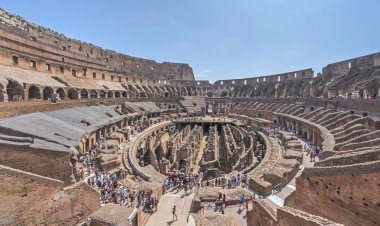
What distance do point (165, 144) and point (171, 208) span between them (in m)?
14.8

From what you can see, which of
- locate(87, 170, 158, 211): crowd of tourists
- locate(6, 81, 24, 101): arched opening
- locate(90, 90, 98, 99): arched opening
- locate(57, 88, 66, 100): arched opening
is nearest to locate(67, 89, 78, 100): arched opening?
locate(57, 88, 66, 100): arched opening

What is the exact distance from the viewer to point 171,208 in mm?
10992

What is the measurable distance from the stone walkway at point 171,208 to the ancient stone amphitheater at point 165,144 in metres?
0.05

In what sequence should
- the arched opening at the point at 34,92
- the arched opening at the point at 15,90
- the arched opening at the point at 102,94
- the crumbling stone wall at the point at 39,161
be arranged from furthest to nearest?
the arched opening at the point at 102,94, the arched opening at the point at 34,92, the arched opening at the point at 15,90, the crumbling stone wall at the point at 39,161

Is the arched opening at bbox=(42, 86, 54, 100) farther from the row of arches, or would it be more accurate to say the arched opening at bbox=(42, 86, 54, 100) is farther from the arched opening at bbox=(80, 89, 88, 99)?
the arched opening at bbox=(80, 89, 88, 99)

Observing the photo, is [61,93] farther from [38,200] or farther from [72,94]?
[38,200]

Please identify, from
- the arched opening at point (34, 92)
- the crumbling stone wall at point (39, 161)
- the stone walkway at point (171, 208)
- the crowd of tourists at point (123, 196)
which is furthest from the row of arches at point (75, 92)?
the stone walkway at point (171, 208)

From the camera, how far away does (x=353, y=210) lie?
6703mm

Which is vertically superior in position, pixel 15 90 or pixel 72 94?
pixel 72 94

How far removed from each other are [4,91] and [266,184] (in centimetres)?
2034

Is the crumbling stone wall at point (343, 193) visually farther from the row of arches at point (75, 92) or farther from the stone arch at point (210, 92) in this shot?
the stone arch at point (210, 92)

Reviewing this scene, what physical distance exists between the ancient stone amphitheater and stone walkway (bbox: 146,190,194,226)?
5 cm

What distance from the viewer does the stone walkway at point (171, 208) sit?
9.82m

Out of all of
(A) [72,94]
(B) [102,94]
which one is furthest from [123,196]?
(B) [102,94]
